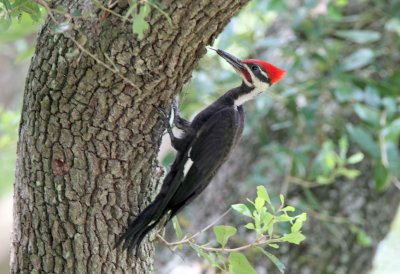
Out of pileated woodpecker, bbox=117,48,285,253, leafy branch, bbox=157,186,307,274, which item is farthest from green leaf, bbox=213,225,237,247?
pileated woodpecker, bbox=117,48,285,253

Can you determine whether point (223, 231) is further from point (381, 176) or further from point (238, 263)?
point (381, 176)

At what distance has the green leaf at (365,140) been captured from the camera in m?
3.47

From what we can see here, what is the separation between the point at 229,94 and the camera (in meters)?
2.84

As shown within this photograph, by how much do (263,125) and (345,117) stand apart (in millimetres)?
459

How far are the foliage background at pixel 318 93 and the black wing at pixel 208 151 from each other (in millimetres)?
682

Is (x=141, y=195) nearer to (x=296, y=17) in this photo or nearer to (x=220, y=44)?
(x=220, y=44)

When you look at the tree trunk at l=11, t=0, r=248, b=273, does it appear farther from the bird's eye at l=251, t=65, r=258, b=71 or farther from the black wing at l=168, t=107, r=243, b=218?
the bird's eye at l=251, t=65, r=258, b=71

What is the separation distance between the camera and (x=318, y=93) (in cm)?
367

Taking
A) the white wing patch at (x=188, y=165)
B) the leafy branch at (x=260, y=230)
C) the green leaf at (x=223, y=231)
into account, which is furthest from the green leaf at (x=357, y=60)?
the green leaf at (x=223, y=231)

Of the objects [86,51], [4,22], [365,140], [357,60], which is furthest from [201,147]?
[357,60]

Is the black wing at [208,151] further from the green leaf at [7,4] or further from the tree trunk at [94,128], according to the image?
the green leaf at [7,4]

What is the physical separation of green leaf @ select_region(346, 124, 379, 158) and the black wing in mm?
959

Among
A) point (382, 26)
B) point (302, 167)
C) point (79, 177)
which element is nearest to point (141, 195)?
point (79, 177)

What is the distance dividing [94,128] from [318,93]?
183cm
